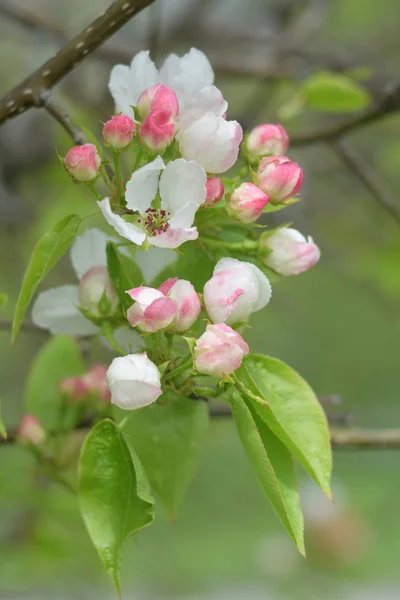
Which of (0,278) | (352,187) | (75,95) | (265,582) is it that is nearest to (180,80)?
(75,95)

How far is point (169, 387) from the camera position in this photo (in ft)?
2.17

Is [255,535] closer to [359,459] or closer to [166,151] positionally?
[359,459]

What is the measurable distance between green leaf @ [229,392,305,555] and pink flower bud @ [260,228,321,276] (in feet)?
0.48

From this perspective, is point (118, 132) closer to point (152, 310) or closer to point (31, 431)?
point (152, 310)

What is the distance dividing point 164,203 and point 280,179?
0.10 m

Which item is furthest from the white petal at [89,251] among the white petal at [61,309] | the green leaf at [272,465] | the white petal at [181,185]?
the green leaf at [272,465]

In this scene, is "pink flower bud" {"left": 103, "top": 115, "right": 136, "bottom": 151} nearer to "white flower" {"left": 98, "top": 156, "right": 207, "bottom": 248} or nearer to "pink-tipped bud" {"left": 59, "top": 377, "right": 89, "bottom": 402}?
"white flower" {"left": 98, "top": 156, "right": 207, "bottom": 248}

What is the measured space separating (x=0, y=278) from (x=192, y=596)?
75.3 inches

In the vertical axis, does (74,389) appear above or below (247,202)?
below

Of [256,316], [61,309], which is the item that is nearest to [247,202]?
[61,309]

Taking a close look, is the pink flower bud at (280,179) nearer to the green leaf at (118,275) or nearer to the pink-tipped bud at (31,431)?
the green leaf at (118,275)

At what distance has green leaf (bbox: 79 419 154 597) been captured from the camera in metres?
0.61

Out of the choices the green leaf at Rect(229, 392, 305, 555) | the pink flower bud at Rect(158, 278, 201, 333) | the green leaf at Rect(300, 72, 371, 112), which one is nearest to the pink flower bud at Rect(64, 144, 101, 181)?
the pink flower bud at Rect(158, 278, 201, 333)

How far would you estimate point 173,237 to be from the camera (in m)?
0.62
